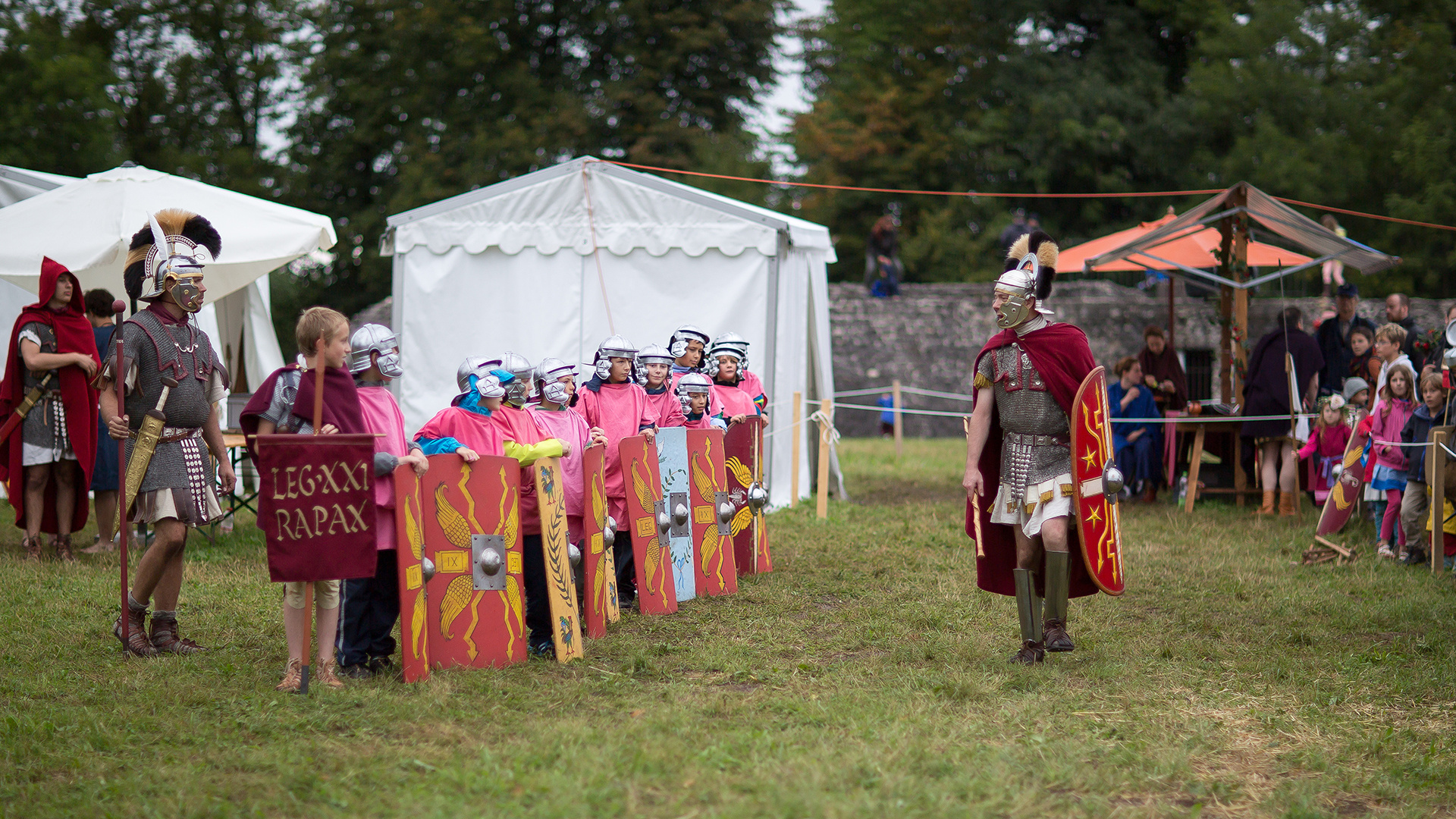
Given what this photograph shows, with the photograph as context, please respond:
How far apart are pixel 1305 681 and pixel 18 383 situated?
6.63 metres

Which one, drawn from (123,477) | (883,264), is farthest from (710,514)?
(883,264)

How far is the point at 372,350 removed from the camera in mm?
4285

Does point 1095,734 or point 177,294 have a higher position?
point 177,294

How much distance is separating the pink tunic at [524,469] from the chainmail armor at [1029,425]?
6.11 ft

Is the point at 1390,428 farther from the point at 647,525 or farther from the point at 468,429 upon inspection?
the point at 468,429

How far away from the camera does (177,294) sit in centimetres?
489

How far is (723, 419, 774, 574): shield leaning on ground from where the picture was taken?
262 inches

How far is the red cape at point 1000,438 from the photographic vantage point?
15.8 ft

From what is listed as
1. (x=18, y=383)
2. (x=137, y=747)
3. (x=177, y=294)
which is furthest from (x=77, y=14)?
(x=137, y=747)

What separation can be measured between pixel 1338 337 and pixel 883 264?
9.13 m

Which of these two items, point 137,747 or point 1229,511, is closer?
point 137,747

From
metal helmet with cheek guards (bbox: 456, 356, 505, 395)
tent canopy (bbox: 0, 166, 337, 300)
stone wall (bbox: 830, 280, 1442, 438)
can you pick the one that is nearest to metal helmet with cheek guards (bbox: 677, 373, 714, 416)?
metal helmet with cheek guards (bbox: 456, 356, 505, 395)

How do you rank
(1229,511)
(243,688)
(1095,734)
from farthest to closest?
(1229,511) → (243,688) → (1095,734)

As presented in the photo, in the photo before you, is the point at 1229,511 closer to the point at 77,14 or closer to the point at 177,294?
the point at 177,294
